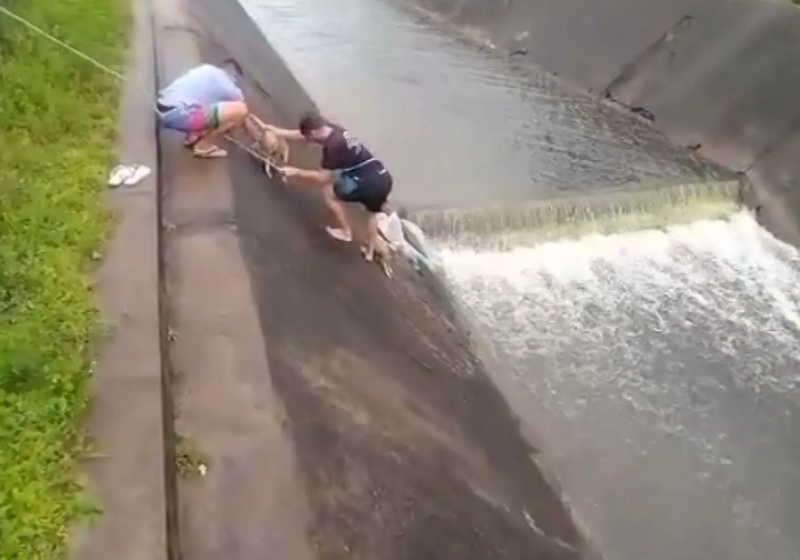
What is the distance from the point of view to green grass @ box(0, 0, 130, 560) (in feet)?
12.9

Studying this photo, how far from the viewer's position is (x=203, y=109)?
270 inches

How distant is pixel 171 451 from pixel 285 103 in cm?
629

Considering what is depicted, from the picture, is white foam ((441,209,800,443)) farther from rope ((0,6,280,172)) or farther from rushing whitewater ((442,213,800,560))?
rope ((0,6,280,172))

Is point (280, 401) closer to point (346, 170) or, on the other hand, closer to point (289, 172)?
point (346, 170)

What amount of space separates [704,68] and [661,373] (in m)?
5.01

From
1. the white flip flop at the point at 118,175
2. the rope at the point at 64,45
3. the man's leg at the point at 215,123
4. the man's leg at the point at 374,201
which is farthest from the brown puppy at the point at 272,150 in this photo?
the rope at the point at 64,45

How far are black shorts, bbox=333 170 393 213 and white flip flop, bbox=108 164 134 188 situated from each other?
148cm

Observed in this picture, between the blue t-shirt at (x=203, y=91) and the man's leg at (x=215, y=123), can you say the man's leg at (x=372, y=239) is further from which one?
the blue t-shirt at (x=203, y=91)

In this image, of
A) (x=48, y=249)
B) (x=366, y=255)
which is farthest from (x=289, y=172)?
(x=48, y=249)

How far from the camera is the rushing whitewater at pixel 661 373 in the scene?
6113 mm

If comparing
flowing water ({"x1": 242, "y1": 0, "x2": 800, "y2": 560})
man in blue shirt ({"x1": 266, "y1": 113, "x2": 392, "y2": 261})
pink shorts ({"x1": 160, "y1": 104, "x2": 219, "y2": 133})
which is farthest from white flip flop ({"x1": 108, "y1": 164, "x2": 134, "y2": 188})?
flowing water ({"x1": 242, "y1": 0, "x2": 800, "y2": 560})

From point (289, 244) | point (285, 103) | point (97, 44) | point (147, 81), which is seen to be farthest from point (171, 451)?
point (285, 103)

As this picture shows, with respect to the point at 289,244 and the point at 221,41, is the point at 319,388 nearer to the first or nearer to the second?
the point at 289,244

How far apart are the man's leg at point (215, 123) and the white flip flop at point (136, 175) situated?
56 cm
